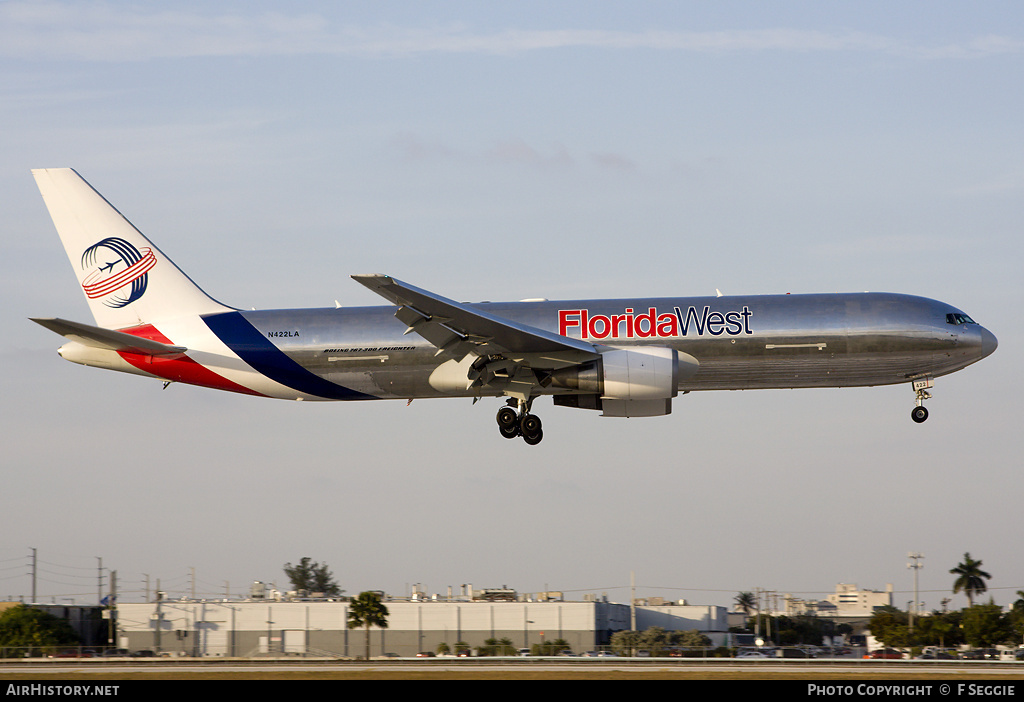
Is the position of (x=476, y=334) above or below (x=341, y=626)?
above

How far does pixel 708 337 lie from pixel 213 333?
16625mm

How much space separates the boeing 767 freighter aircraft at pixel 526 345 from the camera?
108 ft

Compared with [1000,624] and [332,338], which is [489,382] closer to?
[332,338]

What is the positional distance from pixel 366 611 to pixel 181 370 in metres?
31.0

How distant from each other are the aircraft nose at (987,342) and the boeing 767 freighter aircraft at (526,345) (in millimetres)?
48

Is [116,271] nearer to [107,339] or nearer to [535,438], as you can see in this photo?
[107,339]

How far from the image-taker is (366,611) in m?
62.9

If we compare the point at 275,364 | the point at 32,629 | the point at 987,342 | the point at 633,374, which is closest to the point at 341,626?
the point at 32,629

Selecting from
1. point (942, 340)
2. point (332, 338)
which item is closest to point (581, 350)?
point (332, 338)

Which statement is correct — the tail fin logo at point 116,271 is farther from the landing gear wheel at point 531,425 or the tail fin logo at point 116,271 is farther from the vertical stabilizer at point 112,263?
the landing gear wheel at point 531,425

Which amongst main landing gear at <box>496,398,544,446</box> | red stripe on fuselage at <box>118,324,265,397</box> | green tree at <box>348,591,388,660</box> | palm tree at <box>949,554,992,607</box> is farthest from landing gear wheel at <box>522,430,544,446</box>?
palm tree at <box>949,554,992,607</box>

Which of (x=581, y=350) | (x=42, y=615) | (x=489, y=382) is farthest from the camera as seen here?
(x=42, y=615)

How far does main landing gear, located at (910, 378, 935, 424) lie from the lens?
1378 inches
